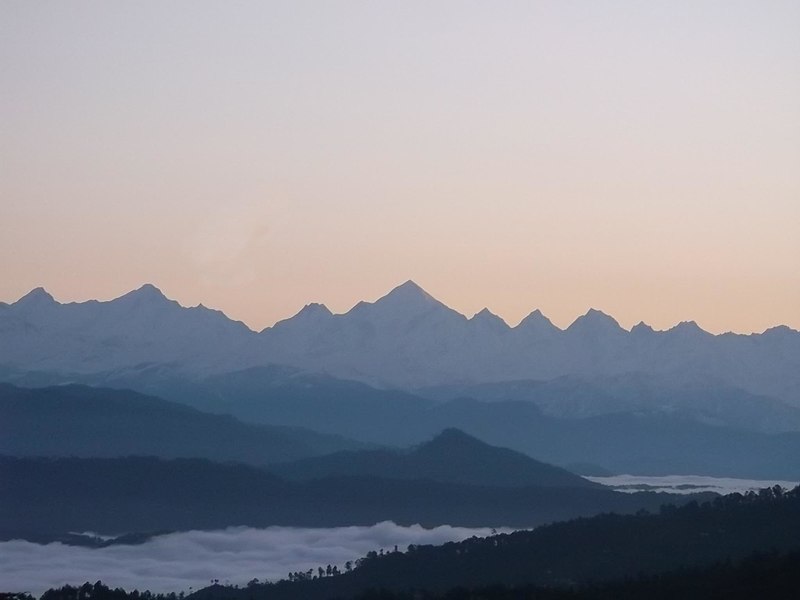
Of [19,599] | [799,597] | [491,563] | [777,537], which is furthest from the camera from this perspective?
[491,563]

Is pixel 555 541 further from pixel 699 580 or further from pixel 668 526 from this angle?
pixel 699 580

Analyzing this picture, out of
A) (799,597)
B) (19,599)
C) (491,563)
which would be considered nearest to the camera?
(799,597)

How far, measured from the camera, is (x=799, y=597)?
126 m

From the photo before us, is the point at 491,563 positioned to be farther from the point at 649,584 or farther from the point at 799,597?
the point at 799,597

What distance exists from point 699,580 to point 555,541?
5528cm

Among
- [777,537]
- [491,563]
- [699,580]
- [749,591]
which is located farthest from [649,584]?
[491,563]

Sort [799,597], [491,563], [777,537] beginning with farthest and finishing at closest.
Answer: [491,563] → [777,537] → [799,597]

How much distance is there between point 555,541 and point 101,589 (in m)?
54.3

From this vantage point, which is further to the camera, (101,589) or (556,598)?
(101,589)

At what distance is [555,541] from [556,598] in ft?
181

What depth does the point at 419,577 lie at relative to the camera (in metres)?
195

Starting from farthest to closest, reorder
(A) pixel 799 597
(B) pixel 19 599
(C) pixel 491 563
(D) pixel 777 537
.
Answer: (C) pixel 491 563 < (D) pixel 777 537 < (B) pixel 19 599 < (A) pixel 799 597


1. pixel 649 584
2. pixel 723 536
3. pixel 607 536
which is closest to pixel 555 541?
pixel 607 536

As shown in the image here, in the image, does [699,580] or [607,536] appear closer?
[699,580]
